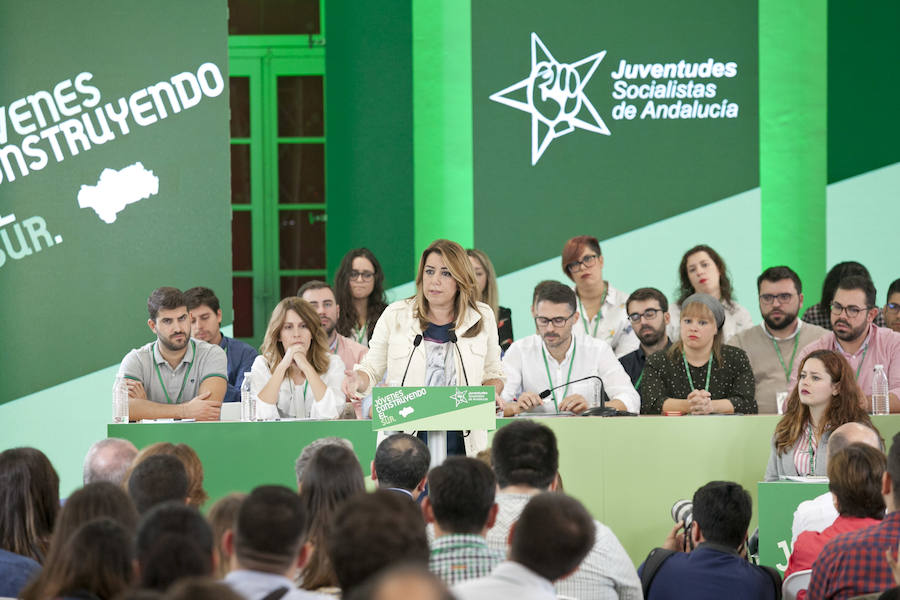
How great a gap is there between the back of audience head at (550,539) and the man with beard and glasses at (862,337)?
334cm

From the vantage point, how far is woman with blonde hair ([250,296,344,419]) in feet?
17.8

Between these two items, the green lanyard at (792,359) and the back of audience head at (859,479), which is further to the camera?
the green lanyard at (792,359)

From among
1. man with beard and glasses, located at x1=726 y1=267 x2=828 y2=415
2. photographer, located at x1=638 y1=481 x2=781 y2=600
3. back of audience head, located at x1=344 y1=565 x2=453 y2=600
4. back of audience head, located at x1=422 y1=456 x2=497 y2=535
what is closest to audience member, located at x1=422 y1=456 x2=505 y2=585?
back of audience head, located at x1=422 y1=456 x2=497 y2=535

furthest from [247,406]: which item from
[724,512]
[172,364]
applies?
[724,512]

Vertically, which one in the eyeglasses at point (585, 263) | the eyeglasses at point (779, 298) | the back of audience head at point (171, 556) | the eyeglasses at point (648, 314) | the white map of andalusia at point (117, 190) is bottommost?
the back of audience head at point (171, 556)

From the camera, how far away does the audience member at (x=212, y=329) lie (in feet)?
20.4

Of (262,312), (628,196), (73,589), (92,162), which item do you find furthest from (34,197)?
(73,589)

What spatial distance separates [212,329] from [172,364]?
604 mm

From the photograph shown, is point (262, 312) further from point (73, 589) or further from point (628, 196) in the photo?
point (73, 589)

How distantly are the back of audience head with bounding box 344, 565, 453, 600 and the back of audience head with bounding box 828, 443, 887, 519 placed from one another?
226cm

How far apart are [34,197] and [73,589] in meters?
5.07

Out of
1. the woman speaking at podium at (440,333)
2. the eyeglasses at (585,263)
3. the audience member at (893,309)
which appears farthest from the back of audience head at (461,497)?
the audience member at (893,309)

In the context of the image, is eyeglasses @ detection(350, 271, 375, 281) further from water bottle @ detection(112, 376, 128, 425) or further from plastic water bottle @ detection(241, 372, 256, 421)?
water bottle @ detection(112, 376, 128, 425)

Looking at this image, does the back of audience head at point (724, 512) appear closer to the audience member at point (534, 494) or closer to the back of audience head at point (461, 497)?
the audience member at point (534, 494)
